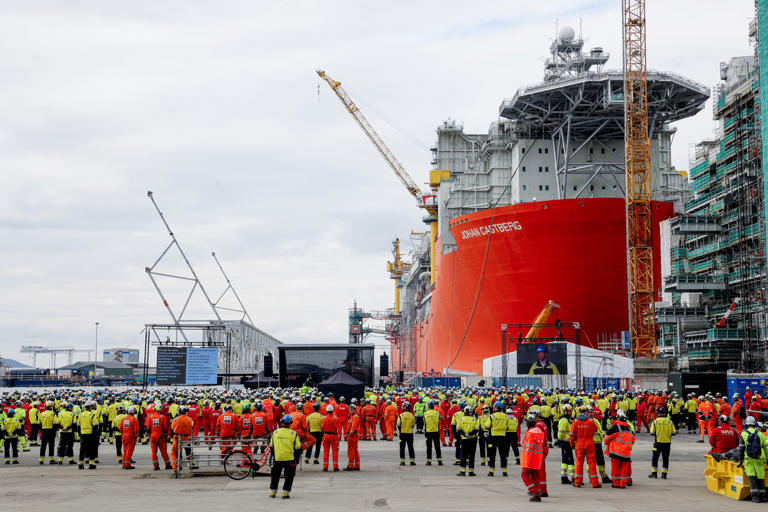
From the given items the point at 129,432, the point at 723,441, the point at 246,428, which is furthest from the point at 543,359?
the point at 129,432

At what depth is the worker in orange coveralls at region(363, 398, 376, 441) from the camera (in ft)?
96.2

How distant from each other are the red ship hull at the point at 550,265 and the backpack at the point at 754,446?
4517cm

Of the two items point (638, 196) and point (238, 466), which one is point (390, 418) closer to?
point (238, 466)

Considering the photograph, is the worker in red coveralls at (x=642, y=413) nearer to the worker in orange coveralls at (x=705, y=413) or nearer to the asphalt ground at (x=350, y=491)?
the worker in orange coveralls at (x=705, y=413)

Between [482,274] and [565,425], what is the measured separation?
48.3 metres

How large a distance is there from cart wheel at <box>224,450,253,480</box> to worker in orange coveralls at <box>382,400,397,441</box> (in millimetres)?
11710

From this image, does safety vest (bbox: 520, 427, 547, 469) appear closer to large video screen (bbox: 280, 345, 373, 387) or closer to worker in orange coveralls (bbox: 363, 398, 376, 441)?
worker in orange coveralls (bbox: 363, 398, 376, 441)

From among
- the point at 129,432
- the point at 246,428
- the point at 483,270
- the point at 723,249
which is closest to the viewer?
the point at 246,428

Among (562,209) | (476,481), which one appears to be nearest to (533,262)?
(562,209)

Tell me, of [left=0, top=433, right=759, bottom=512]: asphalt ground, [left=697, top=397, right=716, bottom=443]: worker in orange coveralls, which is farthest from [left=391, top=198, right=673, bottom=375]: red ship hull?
[left=0, top=433, right=759, bottom=512]: asphalt ground

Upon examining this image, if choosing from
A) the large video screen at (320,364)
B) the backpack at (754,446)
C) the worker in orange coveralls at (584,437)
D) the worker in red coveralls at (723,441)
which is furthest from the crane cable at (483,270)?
the backpack at (754,446)

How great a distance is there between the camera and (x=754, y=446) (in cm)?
1545

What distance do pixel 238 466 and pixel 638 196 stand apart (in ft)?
166

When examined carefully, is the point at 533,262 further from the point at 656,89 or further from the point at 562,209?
the point at 656,89
